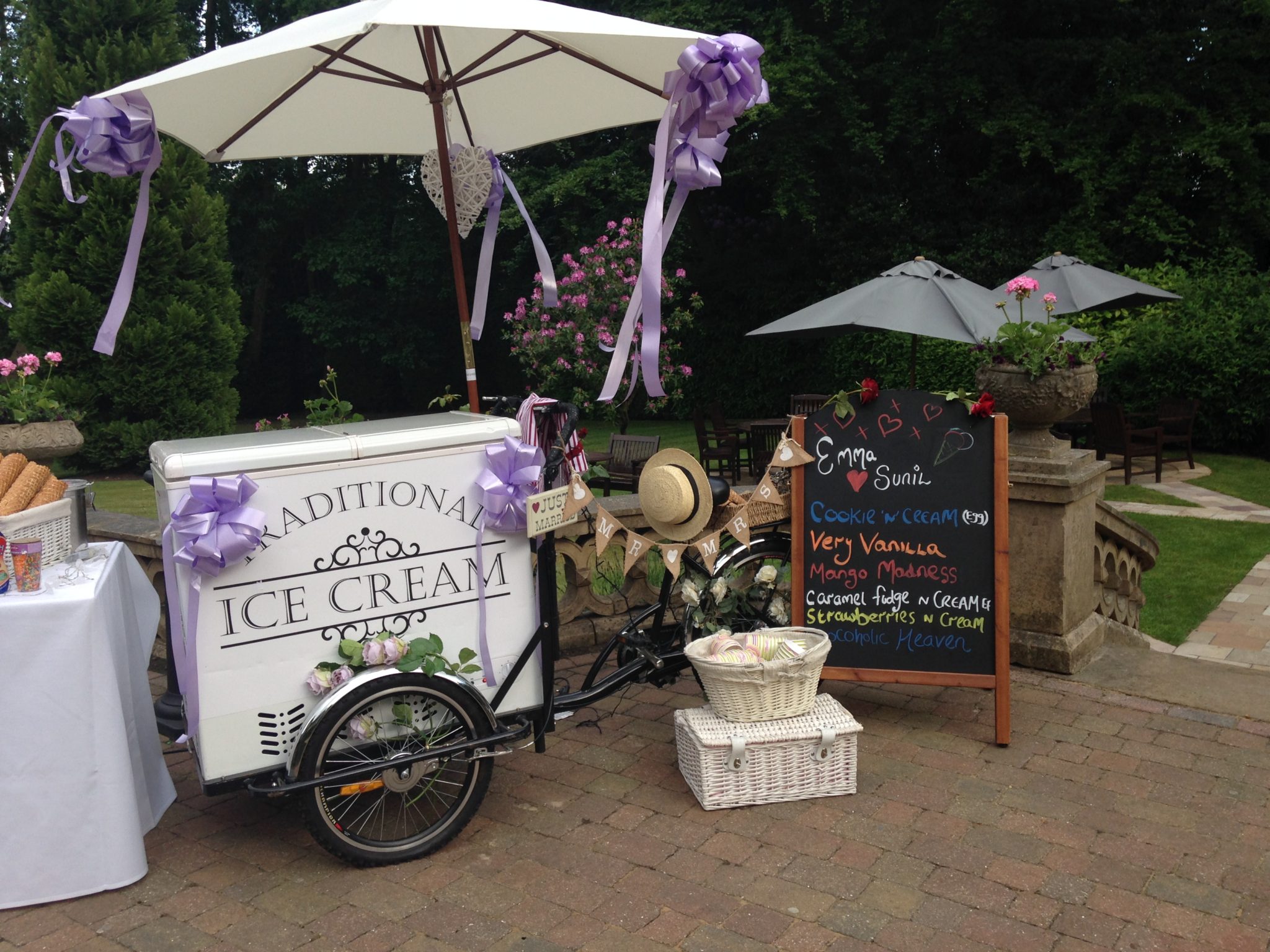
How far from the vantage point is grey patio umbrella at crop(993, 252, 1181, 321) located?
9.80 m

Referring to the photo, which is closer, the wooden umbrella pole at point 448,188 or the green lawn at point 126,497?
the wooden umbrella pole at point 448,188

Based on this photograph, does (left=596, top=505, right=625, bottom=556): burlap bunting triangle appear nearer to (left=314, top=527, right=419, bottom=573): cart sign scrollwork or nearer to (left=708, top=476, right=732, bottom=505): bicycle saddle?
(left=708, top=476, right=732, bottom=505): bicycle saddle

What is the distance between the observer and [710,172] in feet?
11.4

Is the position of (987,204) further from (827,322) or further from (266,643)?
(266,643)

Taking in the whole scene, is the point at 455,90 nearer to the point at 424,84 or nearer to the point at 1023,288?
the point at 424,84

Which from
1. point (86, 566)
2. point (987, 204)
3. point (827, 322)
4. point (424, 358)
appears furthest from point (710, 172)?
point (424, 358)

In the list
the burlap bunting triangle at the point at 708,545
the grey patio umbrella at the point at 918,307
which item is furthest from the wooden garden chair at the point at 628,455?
the burlap bunting triangle at the point at 708,545

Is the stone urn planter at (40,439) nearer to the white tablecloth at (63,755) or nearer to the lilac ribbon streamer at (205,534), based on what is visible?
the white tablecloth at (63,755)

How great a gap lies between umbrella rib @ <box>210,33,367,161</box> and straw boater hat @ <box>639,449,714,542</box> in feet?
6.60

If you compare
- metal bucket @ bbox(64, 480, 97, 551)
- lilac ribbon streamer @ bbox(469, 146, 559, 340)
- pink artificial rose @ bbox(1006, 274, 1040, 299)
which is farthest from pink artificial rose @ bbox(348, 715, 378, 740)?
pink artificial rose @ bbox(1006, 274, 1040, 299)

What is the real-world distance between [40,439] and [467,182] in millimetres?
2970

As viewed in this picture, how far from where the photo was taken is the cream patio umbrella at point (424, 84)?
3.37 m

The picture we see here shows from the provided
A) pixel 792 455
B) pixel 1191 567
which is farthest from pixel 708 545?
pixel 1191 567

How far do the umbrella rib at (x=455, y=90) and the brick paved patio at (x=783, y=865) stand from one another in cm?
284
